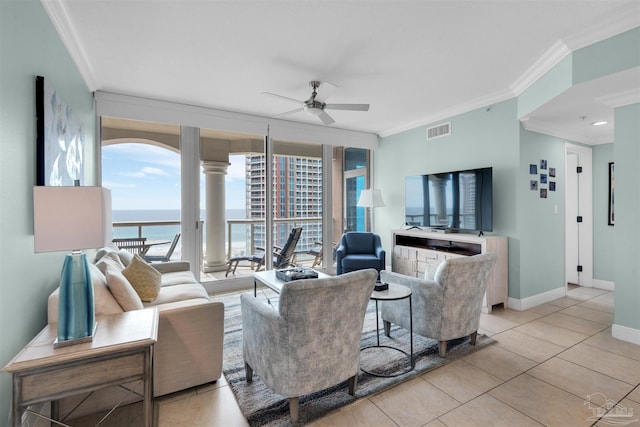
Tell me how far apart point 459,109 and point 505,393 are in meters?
3.59

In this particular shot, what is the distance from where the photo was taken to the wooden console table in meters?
1.26

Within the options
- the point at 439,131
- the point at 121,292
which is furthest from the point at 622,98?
the point at 121,292

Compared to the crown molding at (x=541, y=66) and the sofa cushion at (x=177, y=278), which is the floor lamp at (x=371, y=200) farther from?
the sofa cushion at (x=177, y=278)

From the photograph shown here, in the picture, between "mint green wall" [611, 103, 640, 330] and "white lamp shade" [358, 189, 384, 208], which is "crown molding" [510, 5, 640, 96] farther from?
"white lamp shade" [358, 189, 384, 208]

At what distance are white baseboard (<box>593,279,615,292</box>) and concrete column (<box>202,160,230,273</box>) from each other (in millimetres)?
5768

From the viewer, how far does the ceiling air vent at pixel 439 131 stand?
4.56 metres

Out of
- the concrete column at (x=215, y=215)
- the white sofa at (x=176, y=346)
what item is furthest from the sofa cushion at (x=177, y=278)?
the concrete column at (x=215, y=215)

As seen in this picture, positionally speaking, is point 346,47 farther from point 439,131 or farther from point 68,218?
point 439,131

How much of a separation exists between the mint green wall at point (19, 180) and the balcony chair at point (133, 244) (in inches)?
99.0

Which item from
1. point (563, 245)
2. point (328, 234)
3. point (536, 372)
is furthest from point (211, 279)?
point (563, 245)

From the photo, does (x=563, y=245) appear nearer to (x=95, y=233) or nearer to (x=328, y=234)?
(x=328, y=234)

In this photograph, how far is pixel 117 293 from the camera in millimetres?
1914

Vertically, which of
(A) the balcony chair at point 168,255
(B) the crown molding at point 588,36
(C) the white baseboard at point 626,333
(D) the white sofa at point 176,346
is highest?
(B) the crown molding at point 588,36

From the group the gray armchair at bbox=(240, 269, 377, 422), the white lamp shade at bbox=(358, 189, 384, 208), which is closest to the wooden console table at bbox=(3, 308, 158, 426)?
the gray armchair at bbox=(240, 269, 377, 422)
